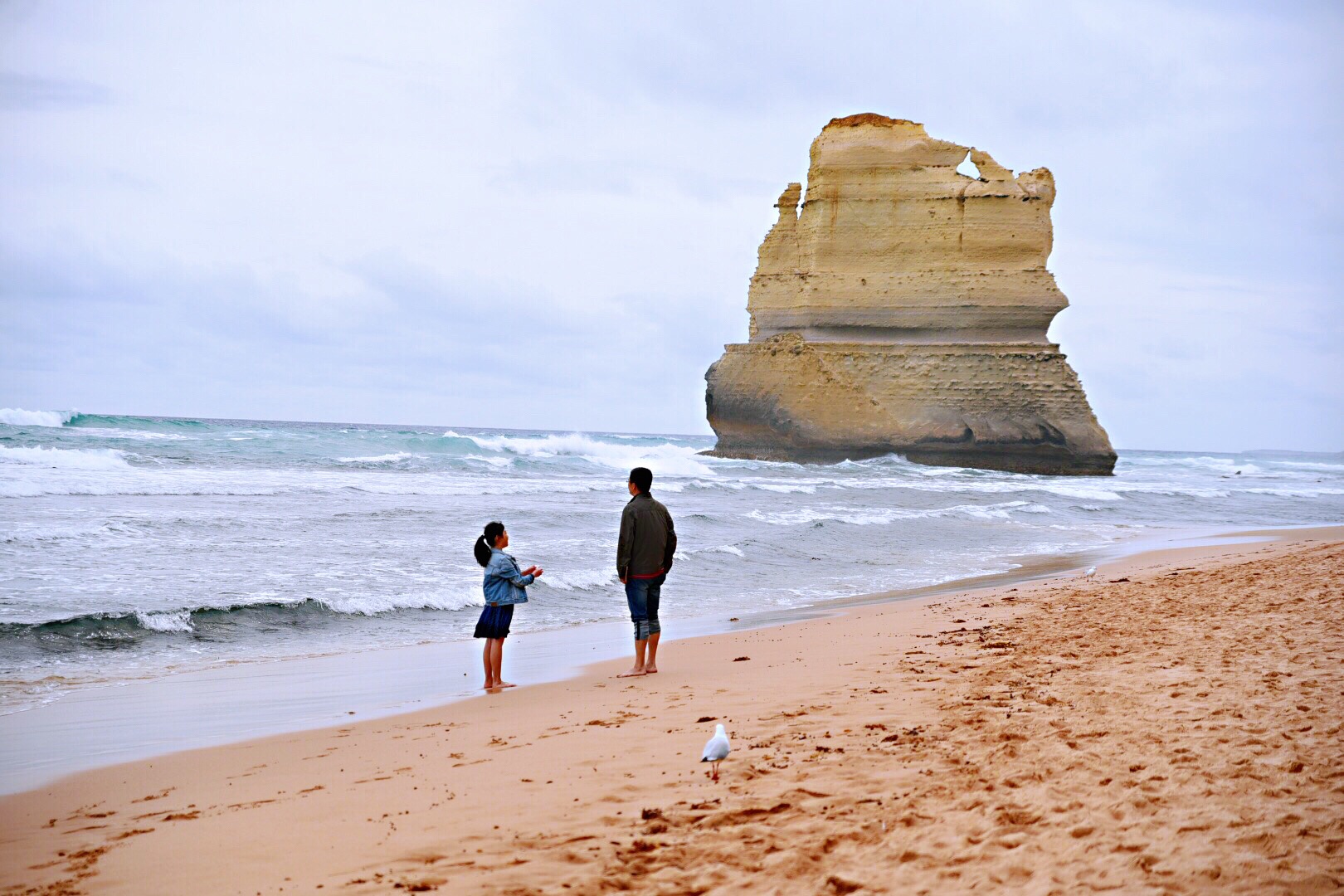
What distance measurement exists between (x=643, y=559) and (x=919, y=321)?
3917 centimetres

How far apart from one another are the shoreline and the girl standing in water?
240mm

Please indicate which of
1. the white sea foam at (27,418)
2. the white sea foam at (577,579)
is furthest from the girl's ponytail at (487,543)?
the white sea foam at (27,418)

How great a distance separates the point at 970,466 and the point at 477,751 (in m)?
41.0

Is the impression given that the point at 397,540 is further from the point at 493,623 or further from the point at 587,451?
the point at 587,451

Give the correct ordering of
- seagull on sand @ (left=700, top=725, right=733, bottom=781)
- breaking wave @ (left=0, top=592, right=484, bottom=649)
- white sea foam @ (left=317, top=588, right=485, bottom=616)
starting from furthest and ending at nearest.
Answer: white sea foam @ (left=317, top=588, right=485, bottom=616) < breaking wave @ (left=0, top=592, right=484, bottom=649) < seagull on sand @ (left=700, top=725, right=733, bottom=781)

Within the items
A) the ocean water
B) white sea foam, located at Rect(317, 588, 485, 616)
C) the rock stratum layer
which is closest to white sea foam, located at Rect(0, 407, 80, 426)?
the ocean water

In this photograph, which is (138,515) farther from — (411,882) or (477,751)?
(411,882)

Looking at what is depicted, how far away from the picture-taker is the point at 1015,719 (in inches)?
190

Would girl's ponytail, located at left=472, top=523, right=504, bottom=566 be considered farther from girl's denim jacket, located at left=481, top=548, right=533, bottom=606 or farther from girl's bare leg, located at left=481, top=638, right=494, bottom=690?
girl's bare leg, located at left=481, top=638, right=494, bottom=690

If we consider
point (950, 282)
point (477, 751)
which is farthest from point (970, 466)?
point (477, 751)

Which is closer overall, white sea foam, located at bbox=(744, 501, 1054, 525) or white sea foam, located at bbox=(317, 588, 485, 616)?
white sea foam, located at bbox=(317, 588, 485, 616)

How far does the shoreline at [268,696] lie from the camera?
5.57m

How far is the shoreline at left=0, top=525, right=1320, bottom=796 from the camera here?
557cm

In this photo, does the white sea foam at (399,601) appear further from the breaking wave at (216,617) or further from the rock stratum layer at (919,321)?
the rock stratum layer at (919,321)
